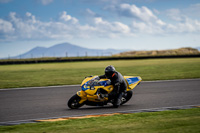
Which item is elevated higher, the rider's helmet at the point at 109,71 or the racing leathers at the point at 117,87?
the rider's helmet at the point at 109,71

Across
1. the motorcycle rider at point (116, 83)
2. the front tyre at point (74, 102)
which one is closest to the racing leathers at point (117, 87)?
the motorcycle rider at point (116, 83)

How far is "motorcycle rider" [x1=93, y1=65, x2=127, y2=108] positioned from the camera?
27.0ft

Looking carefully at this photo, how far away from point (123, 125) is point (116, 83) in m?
2.66

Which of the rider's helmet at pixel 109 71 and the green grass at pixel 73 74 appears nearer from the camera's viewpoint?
the rider's helmet at pixel 109 71

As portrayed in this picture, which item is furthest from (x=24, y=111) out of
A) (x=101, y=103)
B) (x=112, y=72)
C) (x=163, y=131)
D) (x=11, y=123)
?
(x=163, y=131)

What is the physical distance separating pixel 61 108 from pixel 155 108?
286cm

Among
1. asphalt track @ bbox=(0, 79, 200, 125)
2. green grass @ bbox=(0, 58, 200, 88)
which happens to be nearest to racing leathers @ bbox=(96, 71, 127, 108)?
asphalt track @ bbox=(0, 79, 200, 125)

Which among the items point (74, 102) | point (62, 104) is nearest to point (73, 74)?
point (62, 104)

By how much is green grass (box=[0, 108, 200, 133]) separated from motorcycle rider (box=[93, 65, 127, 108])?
164 centimetres

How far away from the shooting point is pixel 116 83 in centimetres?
834

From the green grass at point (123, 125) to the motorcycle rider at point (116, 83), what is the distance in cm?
164

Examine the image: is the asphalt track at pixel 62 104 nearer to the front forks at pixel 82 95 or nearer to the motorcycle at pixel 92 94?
the motorcycle at pixel 92 94

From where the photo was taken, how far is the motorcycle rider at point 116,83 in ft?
27.0

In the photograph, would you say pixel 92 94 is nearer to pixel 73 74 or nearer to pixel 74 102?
pixel 74 102
